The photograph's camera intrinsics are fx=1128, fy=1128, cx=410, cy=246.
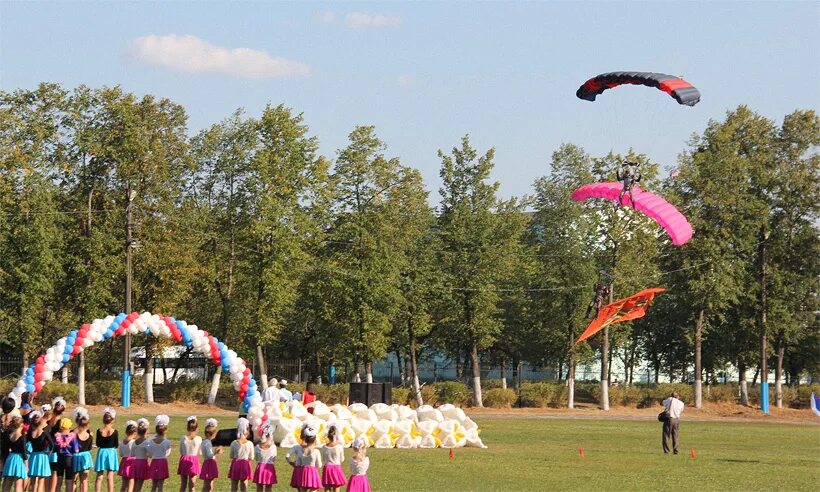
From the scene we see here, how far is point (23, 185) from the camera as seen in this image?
57.3 meters

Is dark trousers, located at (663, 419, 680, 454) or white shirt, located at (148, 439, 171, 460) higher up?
white shirt, located at (148, 439, 171, 460)

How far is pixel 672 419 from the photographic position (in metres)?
33.1

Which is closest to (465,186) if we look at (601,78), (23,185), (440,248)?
(440,248)

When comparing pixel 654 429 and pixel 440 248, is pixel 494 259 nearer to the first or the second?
pixel 440 248

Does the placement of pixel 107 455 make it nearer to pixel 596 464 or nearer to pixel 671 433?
pixel 596 464

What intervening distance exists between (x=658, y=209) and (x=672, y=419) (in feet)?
23.7

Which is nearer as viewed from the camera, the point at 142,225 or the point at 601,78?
the point at 601,78

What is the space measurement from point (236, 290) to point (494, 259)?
1472cm

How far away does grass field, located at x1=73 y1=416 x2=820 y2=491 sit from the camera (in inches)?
987

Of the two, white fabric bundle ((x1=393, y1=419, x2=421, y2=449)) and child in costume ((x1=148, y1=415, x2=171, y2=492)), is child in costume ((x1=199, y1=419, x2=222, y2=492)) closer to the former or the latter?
child in costume ((x1=148, y1=415, x2=171, y2=492))

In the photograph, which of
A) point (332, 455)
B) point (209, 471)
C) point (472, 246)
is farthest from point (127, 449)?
point (472, 246)

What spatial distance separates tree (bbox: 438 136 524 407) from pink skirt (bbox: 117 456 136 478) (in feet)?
147

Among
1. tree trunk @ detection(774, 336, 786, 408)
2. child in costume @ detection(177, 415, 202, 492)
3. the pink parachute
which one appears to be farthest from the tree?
child in costume @ detection(177, 415, 202, 492)

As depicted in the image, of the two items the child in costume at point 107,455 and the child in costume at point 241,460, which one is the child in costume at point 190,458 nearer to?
the child in costume at point 241,460
